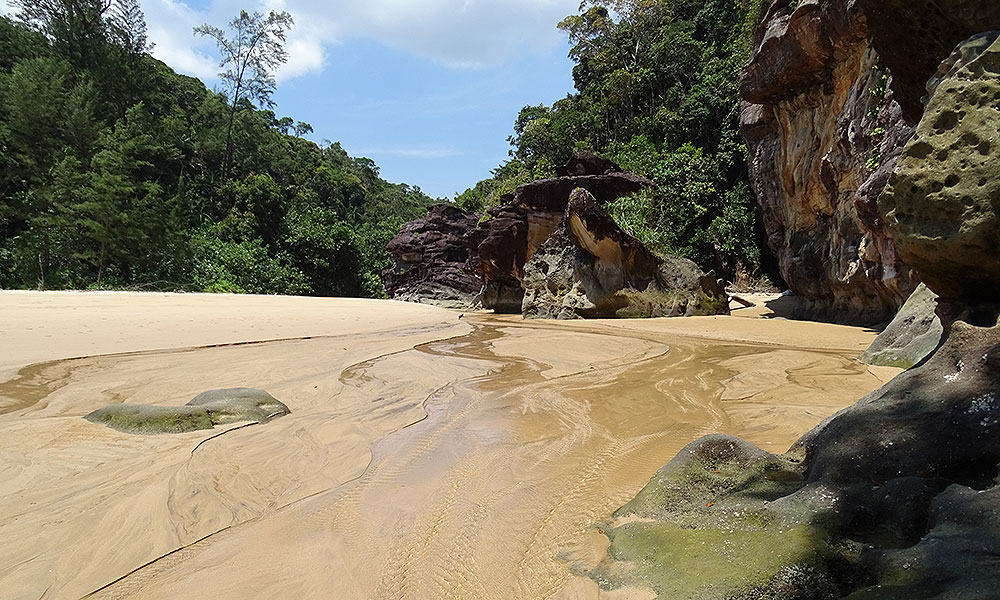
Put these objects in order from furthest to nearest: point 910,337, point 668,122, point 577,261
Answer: point 668,122 < point 577,261 < point 910,337

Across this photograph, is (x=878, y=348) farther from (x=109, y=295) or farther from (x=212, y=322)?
(x=109, y=295)

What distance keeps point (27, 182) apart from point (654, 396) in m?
24.6

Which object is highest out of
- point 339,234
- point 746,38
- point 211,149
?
point 746,38

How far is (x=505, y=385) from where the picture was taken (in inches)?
196

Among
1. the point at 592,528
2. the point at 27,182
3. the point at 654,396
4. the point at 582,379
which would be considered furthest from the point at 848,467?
the point at 27,182

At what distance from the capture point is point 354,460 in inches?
114

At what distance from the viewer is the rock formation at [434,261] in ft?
108

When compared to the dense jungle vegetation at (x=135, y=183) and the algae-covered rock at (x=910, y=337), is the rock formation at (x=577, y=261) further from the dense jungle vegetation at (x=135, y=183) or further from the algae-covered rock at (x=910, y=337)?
the dense jungle vegetation at (x=135, y=183)

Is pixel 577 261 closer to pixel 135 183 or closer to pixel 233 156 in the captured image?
pixel 135 183

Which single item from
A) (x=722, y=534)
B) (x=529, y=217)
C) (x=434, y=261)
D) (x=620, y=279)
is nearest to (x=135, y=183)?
(x=529, y=217)

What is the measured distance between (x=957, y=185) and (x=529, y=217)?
58.8ft

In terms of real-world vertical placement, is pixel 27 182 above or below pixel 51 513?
above

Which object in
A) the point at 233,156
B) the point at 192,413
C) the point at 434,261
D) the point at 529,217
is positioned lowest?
the point at 192,413

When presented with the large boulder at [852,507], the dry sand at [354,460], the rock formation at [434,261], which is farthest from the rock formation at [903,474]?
the rock formation at [434,261]
